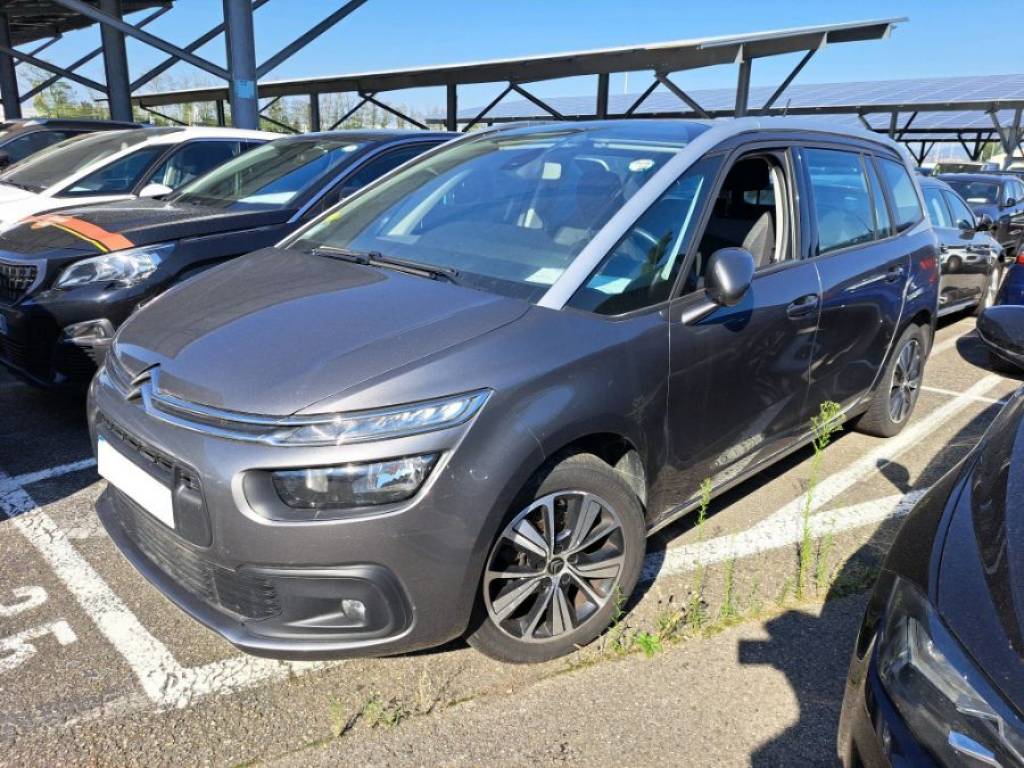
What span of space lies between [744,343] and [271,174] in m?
3.58

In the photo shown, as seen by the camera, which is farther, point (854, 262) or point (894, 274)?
point (894, 274)

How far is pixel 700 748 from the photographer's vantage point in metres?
2.11

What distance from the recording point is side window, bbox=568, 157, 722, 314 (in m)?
2.41

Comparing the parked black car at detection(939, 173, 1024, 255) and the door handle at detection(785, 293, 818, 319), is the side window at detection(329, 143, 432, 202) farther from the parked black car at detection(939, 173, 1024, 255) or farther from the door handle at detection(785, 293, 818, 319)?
the parked black car at detection(939, 173, 1024, 255)

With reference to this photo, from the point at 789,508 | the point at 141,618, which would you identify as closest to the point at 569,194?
the point at 789,508

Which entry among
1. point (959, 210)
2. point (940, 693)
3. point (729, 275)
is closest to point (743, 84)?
point (959, 210)

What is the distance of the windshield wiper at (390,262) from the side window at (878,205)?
2473 mm

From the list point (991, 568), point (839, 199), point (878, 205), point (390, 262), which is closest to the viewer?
point (991, 568)

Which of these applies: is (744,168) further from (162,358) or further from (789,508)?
(162,358)

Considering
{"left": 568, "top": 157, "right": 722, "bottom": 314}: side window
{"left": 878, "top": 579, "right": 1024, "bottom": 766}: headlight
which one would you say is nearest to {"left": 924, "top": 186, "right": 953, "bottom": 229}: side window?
{"left": 568, "top": 157, "right": 722, "bottom": 314}: side window

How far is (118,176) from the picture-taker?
20.8 feet

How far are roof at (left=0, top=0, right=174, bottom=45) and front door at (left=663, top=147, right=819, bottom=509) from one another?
20.7 meters

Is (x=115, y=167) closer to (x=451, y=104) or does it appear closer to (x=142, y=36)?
(x=142, y=36)

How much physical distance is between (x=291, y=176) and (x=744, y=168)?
3024mm
